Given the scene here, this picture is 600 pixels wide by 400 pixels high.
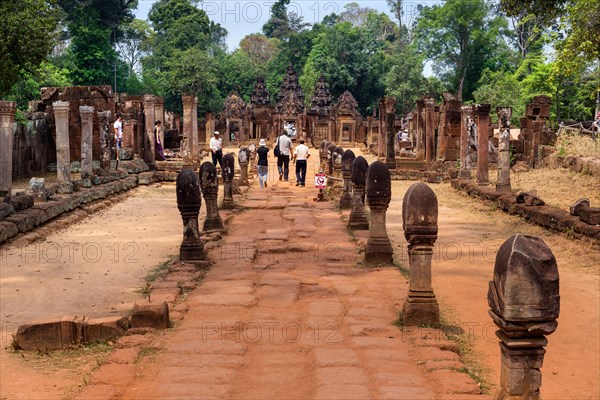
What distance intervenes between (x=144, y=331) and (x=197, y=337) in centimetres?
46

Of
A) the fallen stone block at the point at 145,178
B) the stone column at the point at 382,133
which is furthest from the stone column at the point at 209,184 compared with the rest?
the stone column at the point at 382,133

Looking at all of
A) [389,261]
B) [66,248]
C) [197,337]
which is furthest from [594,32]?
[197,337]

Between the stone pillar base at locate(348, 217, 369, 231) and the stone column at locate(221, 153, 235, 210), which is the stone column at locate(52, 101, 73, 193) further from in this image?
the stone pillar base at locate(348, 217, 369, 231)

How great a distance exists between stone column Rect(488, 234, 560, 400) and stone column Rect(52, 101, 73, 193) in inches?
491

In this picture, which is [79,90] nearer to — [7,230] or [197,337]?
[7,230]

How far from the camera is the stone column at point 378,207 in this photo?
28.3 ft

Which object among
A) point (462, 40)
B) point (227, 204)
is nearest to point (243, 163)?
point (227, 204)

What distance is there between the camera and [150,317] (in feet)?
20.4

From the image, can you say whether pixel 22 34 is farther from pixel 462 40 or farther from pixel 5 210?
pixel 462 40

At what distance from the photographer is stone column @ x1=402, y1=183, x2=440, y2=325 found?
20.5 ft

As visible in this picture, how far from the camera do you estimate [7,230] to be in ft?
35.7

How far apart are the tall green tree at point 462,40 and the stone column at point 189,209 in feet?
155

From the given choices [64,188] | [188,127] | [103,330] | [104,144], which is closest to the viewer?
[103,330]

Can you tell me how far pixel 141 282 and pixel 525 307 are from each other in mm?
5524
